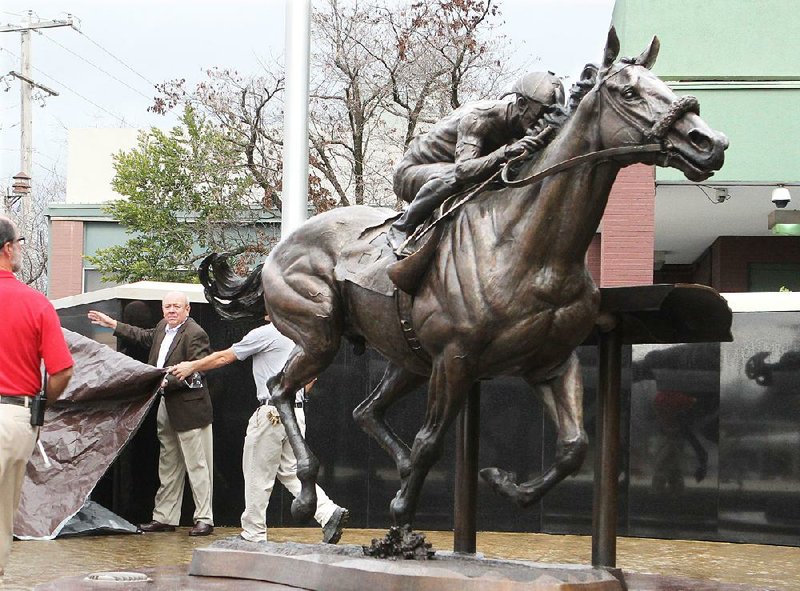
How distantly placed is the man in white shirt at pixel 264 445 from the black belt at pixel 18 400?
330 cm

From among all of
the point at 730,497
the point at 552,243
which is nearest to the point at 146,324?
the point at 730,497

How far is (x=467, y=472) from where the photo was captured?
24.7ft

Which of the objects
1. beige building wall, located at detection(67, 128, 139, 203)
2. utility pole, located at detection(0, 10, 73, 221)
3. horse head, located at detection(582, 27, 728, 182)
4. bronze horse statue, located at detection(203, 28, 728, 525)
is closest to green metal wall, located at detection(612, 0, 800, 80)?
bronze horse statue, located at detection(203, 28, 728, 525)

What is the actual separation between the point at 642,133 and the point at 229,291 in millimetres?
3692

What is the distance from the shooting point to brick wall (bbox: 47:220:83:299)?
114 feet

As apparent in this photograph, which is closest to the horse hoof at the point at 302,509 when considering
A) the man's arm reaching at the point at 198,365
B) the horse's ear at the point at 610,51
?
the horse's ear at the point at 610,51

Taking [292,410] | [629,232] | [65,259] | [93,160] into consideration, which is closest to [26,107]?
[93,160]

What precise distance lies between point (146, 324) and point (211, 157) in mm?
17999

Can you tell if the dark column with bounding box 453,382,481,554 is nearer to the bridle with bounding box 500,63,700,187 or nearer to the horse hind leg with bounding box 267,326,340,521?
the horse hind leg with bounding box 267,326,340,521

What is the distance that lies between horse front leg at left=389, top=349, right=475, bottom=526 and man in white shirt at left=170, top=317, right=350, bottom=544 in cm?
277

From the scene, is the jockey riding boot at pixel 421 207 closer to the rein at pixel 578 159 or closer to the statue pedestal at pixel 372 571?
the rein at pixel 578 159

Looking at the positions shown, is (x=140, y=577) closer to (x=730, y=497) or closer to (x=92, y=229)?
(x=730, y=497)

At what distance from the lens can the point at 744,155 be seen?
18047 mm

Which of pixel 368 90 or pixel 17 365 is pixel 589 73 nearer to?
pixel 17 365
